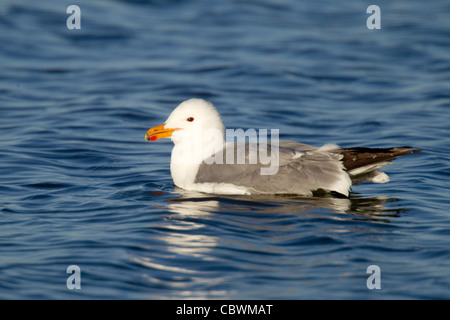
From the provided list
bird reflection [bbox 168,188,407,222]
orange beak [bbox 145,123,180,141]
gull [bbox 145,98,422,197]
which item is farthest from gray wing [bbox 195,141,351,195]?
orange beak [bbox 145,123,180,141]

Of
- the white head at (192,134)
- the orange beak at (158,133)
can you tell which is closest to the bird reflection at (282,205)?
the white head at (192,134)

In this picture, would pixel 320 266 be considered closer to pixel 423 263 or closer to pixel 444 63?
pixel 423 263

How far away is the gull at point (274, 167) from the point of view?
26.5 feet

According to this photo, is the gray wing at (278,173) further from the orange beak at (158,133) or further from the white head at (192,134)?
the orange beak at (158,133)

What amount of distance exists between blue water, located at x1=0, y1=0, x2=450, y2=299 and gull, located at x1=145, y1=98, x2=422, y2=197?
18 centimetres

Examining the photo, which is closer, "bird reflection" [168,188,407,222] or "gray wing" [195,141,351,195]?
"bird reflection" [168,188,407,222]

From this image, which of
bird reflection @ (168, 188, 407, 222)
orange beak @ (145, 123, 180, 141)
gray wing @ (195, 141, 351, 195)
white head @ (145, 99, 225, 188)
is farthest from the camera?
orange beak @ (145, 123, 180, 141)

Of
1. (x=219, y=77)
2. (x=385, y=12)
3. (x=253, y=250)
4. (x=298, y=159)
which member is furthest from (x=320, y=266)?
(x=385, y=12)

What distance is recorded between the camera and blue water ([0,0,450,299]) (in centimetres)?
624

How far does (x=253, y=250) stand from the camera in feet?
21.8

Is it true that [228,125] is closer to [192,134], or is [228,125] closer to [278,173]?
[192,134]

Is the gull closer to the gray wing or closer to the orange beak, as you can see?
the gray wing
